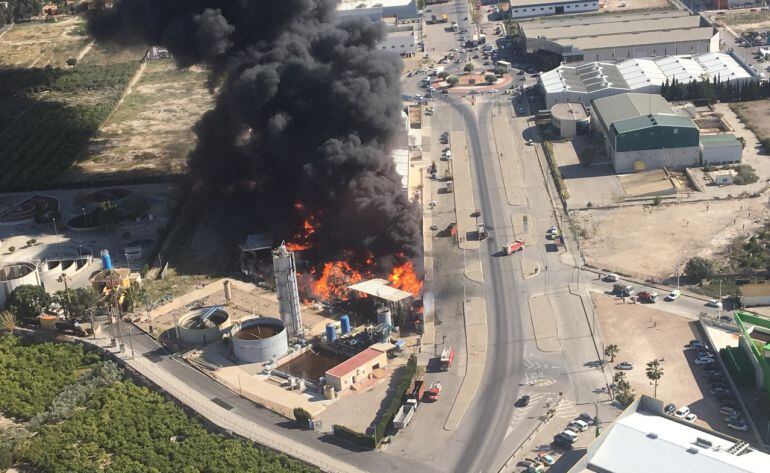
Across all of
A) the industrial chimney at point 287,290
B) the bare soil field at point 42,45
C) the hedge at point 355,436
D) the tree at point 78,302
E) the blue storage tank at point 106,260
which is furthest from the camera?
the bare soil field at point 42,45

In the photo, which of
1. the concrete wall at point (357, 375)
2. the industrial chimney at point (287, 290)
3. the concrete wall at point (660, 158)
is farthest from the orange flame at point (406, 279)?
the concrete wall at point (660, 158)

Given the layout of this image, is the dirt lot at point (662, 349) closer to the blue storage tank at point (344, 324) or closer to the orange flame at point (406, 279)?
the orange flame at point (406, 279)

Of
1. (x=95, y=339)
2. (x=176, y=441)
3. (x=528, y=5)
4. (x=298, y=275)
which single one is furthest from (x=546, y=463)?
(x=528, y=5)

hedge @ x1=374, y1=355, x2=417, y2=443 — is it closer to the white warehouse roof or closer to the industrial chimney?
the industrial chimney

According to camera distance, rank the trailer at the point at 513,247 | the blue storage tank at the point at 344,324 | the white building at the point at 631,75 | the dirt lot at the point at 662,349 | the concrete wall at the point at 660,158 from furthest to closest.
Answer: the white building at the point at 631,75 < the concrete wall at the point at 660,158 < the trailer at the point at 513,247 < the blue storage tank at the point at 344,324 < the dirt lot at the point at 662,349

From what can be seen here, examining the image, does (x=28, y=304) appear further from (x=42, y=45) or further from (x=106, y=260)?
(x=42, y=45)

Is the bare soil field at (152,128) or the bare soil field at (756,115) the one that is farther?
the bare soil field at (152,128)

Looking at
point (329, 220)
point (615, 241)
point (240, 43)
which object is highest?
point (240, 43)

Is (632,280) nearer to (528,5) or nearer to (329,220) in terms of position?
(329,220)
